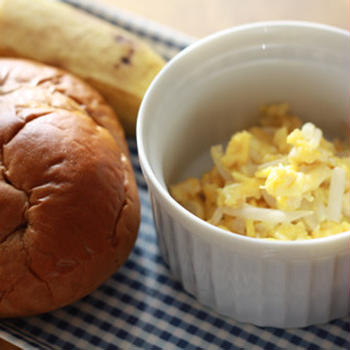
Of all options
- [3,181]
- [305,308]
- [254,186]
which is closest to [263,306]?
[305,308]

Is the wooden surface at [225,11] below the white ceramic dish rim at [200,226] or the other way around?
below

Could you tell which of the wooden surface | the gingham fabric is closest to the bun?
the gingham fabric

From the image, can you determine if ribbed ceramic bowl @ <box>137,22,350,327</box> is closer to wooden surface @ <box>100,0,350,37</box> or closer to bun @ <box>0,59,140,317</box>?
bun @ <box>0,59,140,317</box>

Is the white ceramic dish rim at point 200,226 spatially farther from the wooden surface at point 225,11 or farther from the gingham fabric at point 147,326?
the wooden surface at point 225,11

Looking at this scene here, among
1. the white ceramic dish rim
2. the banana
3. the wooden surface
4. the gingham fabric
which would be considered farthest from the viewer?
the wooden surface

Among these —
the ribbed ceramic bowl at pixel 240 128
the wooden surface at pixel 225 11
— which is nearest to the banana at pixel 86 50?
the ribbed ceramic bowl at pixel 240 128

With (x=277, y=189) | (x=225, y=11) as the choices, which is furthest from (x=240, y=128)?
(x=225, y=11)
